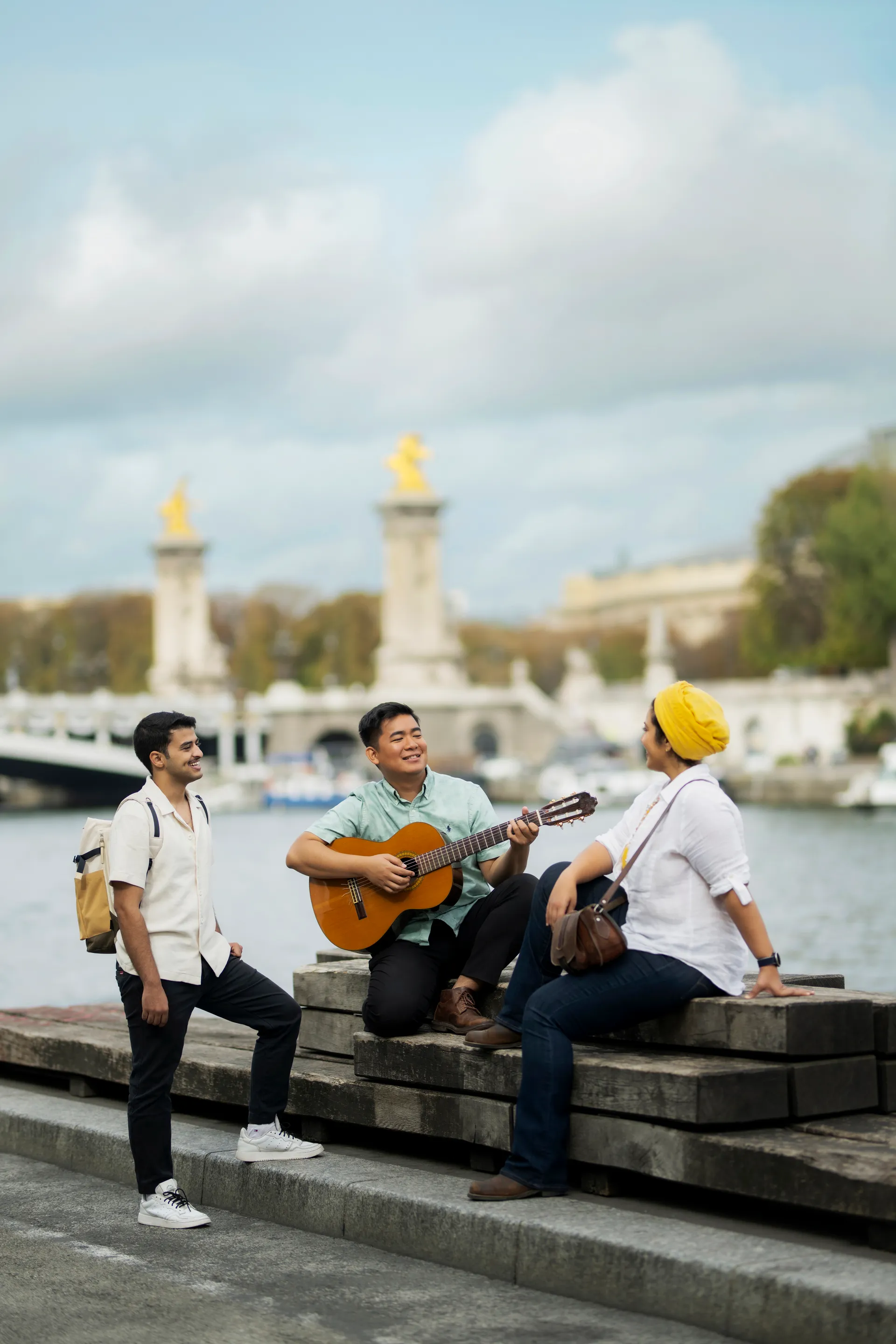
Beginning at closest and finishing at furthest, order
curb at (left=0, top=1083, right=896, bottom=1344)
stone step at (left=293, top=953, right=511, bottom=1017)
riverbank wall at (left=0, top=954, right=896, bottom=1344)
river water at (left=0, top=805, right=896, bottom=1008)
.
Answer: curb at (left=0, top=1083, right=896, bottom=1344)
riverbank wall at (left=0, top=954, right=896, bottom=1344)
stone step at (left=293, top=953, right=511, bottom=1017)
river water at (left=0, top=805, right=896, bottom=1008)

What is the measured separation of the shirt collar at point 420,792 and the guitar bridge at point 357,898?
0.92 feet

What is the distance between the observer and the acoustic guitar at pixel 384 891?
544 cm

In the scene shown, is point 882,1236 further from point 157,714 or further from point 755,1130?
point 157,714

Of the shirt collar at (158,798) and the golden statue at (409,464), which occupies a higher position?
the golden statue at (409,464)

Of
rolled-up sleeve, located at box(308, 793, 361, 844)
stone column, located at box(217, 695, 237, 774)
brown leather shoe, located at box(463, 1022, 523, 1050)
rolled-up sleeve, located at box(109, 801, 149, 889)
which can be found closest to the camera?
brown leather shoe, located at box(463, 1022, 523, 1050)

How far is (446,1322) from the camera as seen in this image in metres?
4.24

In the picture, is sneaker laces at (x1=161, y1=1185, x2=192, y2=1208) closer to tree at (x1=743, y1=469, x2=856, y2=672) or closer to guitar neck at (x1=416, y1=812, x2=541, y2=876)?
guitar neck at (x1=416, y1=812, x2=541, y2=876)

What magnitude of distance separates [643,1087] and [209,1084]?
192cm

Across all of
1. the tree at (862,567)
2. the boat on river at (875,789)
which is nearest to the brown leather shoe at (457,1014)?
the boat on river at (875,789)

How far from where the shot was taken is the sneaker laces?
206 inches

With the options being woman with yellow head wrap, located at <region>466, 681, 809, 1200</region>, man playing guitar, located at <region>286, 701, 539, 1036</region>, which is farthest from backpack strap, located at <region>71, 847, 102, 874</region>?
woman with yellow head wrap, located at <region>466, 681, 809, 1200</region>

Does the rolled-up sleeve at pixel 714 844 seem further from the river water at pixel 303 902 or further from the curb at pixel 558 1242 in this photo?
Result: the river water at pixel 303 902

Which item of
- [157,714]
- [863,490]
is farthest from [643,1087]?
[863,490]

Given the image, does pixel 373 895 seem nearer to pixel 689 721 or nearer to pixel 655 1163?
pixel 689 721
